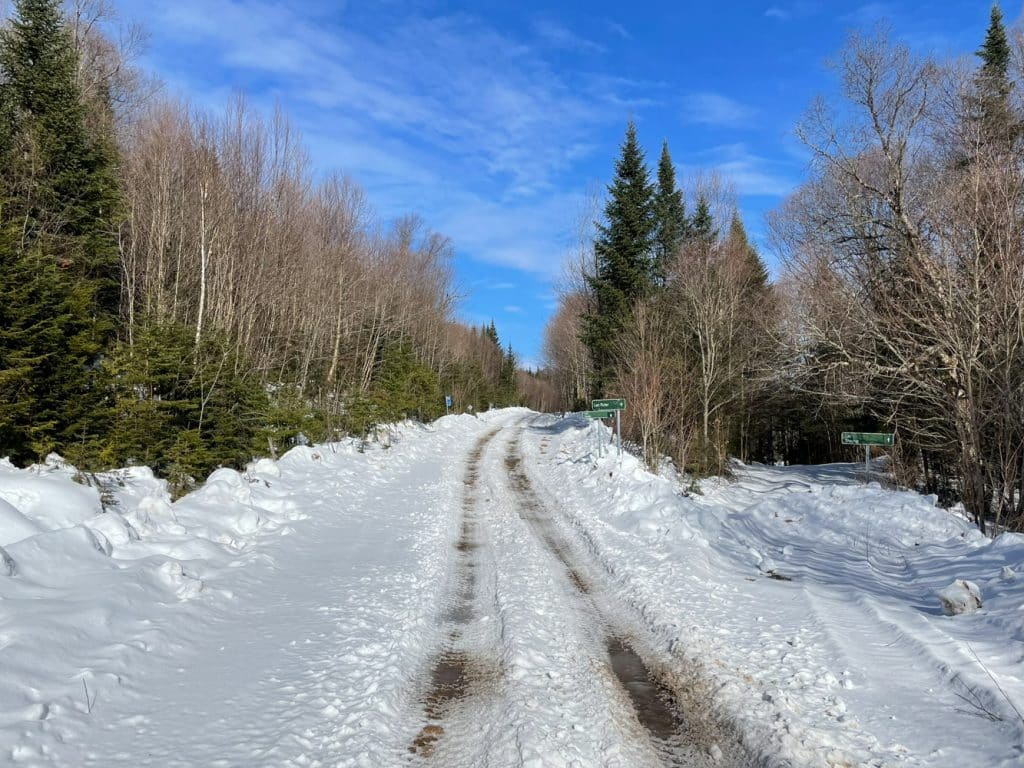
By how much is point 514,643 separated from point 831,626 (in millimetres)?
3140

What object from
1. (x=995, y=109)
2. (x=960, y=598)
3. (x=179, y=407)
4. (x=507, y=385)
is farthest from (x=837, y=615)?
(x=507, y=385)

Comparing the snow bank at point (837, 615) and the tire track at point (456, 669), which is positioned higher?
the snow bank at point (837, 615)

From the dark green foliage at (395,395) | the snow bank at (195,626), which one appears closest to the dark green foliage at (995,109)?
the snow bank at (195,626)

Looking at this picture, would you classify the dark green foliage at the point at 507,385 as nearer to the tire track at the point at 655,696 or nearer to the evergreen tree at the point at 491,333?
the evergreen tree at the point at 491,333

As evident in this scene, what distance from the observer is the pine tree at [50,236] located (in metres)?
8.41

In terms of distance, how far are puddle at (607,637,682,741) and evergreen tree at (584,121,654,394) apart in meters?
22.4

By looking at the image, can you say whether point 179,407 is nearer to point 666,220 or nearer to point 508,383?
point 666,220

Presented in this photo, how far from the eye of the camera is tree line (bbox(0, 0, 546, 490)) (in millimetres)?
9055

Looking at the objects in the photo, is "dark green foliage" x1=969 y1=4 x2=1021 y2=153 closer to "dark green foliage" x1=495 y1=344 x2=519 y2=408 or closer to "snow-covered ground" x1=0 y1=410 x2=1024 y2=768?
"snow-covered ground" x1=0 y1=410 x2=1024 y2=768

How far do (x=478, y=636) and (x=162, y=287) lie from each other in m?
18.2

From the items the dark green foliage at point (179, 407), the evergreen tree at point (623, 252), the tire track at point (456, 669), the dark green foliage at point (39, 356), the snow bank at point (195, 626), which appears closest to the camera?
the snow bank at point (195, 626)

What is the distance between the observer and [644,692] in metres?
4.59

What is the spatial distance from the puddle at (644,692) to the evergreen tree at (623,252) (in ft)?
73.4

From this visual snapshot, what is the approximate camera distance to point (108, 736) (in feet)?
11.5
